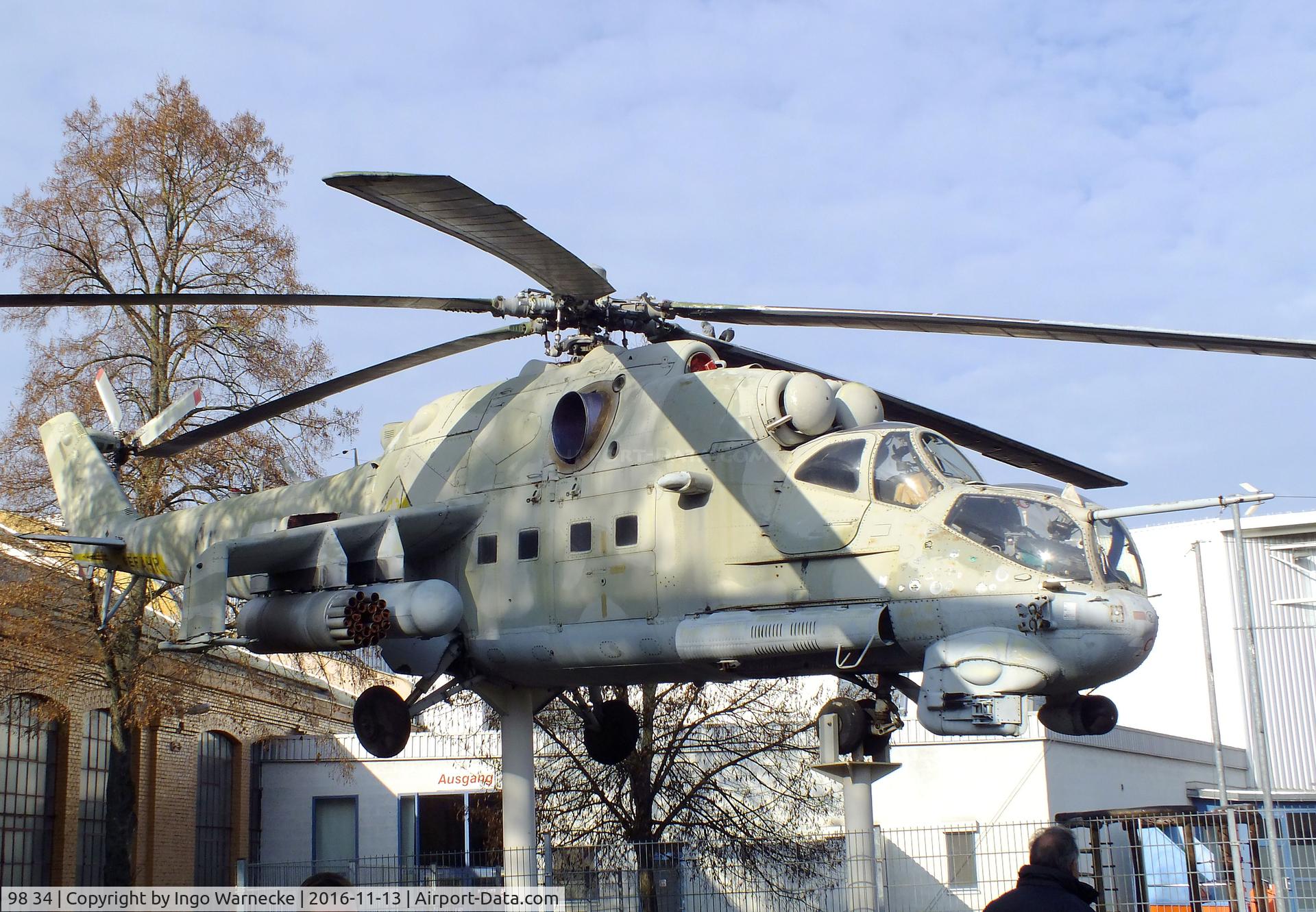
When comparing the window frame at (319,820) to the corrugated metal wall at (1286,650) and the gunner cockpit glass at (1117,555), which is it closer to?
the gunner cockpit glass at (1117,555)

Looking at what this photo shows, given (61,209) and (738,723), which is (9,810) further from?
(738,723)

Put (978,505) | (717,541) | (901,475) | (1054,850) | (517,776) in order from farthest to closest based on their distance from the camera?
(517,776)
(717,541)
(901,475)
(978,505)
(1054,850)

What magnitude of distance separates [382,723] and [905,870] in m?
15.7

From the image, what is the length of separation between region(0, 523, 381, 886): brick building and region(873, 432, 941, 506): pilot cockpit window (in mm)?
13267

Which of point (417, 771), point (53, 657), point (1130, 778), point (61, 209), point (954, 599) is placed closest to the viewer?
point (954, 599)

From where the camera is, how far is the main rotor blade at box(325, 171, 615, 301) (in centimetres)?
987

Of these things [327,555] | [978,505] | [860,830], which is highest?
[327,555]

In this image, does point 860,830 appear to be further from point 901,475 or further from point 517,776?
point 517,776

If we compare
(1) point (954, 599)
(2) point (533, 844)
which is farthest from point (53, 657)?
(1) point (954, 599)

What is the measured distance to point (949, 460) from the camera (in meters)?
12.5

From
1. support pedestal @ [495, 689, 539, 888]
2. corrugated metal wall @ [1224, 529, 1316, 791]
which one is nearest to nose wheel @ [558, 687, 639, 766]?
support pedestal @ [495, 689, 539, 888]

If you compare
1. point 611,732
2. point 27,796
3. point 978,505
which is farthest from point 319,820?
point 978,505

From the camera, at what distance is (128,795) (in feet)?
70.9

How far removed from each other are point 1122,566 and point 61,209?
19771 mm
